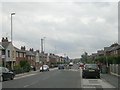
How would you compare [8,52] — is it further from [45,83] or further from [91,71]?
[45,83]

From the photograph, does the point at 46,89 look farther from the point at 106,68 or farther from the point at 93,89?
the point at 106,68

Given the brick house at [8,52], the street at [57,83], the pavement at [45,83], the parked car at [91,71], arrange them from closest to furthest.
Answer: the street at [57,83], the pavement at [45,83], the parked car at [91,71], the brick house at [8,52]

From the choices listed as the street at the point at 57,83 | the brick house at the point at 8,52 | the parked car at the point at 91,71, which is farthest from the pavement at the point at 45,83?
the brick house at the point at 8,52

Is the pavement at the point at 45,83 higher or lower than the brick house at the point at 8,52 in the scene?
lower

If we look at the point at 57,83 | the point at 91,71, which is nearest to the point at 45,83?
the point at 57,83

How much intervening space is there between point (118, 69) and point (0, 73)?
1390 cm

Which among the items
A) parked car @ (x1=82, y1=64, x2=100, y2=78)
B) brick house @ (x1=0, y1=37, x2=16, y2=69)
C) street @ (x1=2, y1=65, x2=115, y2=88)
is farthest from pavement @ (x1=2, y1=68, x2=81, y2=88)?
brick house @ (x1=0, y1=37, x2=16, y2=69)

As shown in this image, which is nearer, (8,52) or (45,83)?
(45,83)

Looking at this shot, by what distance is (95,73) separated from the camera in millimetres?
33062

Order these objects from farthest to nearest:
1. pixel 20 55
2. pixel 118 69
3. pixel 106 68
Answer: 1. pixel 20 55
2. pixel 106 68
3. pixel 118 69

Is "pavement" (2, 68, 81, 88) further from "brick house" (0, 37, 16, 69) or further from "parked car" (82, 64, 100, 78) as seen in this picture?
"brick house" (0, 37, 16, 69)

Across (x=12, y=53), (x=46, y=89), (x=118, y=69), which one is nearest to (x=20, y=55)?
(x=12, y=53)

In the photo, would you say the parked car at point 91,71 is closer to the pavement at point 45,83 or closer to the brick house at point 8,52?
the pavement at point 45,83

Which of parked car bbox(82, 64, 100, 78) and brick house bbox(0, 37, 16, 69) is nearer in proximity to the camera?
parked car bbox(82, 64, 100, 78)
